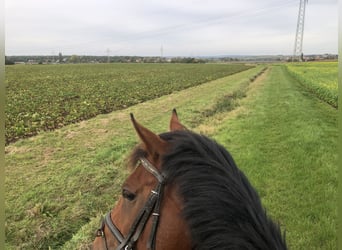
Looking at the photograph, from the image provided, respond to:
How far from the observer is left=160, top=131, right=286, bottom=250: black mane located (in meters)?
1.34

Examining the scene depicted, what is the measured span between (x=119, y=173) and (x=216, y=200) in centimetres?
554

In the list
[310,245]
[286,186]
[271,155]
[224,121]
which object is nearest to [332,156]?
[271,155]

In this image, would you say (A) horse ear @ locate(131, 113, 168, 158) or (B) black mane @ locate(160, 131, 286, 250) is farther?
(A) horse ear @ locate(131, 113, 168, 158)

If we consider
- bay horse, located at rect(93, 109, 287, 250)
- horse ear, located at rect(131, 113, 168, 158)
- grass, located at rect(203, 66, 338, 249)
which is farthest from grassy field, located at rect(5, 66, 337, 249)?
horse ear, located at rect(131, 113, 168, 158)

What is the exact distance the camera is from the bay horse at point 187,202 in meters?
1.36

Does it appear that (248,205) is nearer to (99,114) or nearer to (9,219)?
(9,219)

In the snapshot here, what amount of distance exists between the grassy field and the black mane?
288 centimetres

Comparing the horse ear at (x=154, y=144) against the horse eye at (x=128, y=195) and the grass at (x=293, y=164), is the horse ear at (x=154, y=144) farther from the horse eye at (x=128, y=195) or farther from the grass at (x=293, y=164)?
the grass at (x=293, y=164)

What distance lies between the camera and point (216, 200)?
1380mm

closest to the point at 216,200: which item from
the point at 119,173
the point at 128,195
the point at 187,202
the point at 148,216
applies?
the point at 187,202

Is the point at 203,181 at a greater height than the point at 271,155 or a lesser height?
greater

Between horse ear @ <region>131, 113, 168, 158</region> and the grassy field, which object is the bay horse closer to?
horse ear @ <region>131, 113, 168, 158</region>

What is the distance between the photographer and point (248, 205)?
1395 mm

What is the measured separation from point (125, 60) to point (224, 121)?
10382cm
